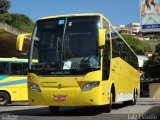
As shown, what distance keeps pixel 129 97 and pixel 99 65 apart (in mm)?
7464

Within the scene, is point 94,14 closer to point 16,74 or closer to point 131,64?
point 131,64

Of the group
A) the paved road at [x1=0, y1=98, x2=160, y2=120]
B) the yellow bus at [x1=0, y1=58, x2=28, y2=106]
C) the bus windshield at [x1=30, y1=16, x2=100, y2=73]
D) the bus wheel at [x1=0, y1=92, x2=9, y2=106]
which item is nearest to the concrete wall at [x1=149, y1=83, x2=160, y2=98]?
the yellow bus at [x1=0, y1=58, x2=28, y2=106]

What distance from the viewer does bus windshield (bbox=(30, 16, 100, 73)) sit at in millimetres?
14102

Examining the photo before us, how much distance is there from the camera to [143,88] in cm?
4603

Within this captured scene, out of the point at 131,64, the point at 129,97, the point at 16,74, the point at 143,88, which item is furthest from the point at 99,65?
the point at 143,88

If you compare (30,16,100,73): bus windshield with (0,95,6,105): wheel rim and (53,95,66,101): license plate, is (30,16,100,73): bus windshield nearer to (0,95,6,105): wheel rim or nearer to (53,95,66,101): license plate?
(53,95,66,101): license plate

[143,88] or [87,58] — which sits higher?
[87,58]

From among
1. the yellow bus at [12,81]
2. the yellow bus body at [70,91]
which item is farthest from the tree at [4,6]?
the yellow bus body at [70,91]

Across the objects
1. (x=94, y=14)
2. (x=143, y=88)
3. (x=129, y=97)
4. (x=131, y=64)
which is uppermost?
(x=94, y=14)

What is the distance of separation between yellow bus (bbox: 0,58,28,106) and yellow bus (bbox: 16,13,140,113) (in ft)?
32.4

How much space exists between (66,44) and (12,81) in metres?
10.9

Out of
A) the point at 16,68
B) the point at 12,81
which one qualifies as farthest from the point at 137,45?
the point at 12,81

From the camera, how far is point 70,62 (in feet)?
46.3

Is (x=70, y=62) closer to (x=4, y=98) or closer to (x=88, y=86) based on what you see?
(x=88, y=86)
